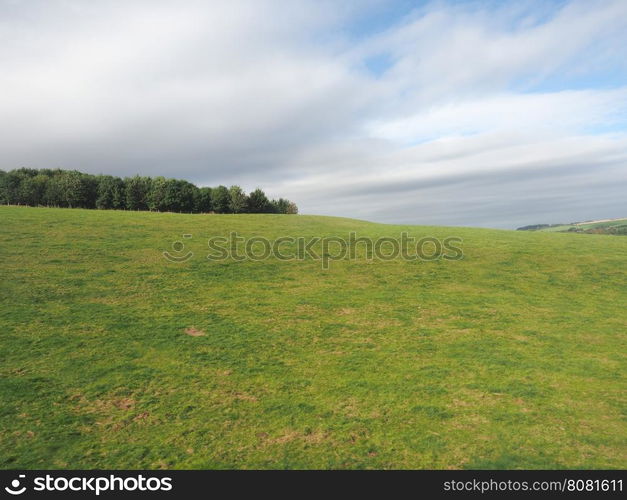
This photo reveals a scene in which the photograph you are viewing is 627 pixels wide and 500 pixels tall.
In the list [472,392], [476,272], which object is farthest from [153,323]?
[476,272]

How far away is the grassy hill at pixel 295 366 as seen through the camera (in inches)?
284

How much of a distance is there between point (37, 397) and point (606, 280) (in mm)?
29133

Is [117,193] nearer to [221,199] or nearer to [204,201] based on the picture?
[204,201]

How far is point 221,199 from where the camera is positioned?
94.4m

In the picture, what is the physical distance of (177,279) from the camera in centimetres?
1831

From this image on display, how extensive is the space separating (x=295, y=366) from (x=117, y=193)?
86.8 meters

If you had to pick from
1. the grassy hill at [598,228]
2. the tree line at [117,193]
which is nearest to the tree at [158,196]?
the tree line at [117,193]

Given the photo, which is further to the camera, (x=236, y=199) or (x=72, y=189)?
(x=236, y=199)

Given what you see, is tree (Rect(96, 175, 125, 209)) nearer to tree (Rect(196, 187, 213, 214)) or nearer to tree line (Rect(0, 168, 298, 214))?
tree line (Rect(0, 168, 298, 214))

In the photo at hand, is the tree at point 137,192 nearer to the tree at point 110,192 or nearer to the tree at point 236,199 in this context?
the tree at point 110,192

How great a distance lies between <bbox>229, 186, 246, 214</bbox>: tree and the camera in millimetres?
94812

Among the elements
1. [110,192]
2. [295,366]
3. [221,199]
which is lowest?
[295,366]

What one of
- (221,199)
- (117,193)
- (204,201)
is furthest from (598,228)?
(117,193)

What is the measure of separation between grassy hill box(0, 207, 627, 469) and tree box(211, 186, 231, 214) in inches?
2892
